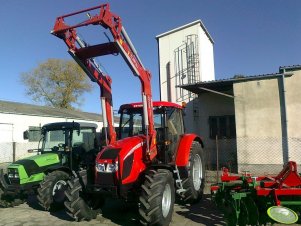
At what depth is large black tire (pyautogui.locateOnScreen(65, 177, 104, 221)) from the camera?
21.7 feet

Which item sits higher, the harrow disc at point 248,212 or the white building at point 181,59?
the white building at point 181,59

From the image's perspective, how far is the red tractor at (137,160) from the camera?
6.24 metres

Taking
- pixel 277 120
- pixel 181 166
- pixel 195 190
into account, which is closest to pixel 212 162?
pixel 277 120

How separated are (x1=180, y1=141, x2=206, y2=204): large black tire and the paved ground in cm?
23

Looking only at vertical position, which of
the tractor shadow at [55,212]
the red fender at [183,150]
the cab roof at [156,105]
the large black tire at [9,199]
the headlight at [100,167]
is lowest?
the tractor shadow at [55,212]

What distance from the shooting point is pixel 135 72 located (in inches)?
270

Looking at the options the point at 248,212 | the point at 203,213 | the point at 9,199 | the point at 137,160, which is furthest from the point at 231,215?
the point at 9,199

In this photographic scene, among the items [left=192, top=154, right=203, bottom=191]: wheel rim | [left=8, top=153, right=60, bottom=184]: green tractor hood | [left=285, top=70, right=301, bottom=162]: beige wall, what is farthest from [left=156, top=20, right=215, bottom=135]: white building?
[left=8, top=153, right=60, bottom=184]: green tractor hood

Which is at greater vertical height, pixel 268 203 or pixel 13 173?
pixel 13 173

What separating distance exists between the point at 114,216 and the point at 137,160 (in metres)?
1.47

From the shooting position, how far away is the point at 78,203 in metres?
6.64

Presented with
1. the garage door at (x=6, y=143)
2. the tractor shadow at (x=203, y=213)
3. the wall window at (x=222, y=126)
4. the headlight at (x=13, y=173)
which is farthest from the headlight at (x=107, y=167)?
the garage door at (x=6, y=143)

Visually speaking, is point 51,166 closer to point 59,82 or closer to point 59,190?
point 59,190

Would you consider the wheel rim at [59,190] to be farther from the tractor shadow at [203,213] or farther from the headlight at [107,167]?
the tractor shadow at [203,213]
